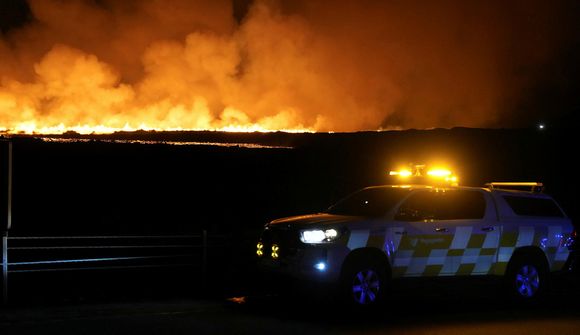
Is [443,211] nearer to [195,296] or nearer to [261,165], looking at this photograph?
[195,296]

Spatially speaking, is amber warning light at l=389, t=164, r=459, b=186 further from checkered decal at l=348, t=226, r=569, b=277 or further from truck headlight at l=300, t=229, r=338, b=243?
truck headlight at l=300, t=229, r=338, b=243

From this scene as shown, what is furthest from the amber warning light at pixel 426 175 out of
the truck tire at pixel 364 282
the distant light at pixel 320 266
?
the distant light at pixel 320 266

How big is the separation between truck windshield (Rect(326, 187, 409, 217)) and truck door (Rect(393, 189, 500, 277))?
20cm

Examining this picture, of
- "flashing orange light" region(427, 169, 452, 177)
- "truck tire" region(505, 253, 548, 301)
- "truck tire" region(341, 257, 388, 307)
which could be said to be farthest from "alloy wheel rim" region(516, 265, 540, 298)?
"flashing orange light" region(427, 169, 452, 177)

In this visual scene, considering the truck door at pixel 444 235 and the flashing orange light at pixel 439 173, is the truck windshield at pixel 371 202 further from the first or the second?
the flashing orange light at pixel 439 173

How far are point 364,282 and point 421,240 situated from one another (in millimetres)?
1145

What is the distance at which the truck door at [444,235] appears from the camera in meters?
11.2

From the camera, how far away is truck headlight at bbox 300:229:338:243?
10617mm

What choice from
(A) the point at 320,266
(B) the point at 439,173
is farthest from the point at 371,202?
(B) the point at 439,173

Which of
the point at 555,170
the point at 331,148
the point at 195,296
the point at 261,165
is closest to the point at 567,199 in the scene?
the point at 555,170

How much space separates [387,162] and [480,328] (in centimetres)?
2261

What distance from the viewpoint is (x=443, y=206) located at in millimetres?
11906

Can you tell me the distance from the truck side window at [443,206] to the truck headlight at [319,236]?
3.62 ft

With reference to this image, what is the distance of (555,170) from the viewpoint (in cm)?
3347
